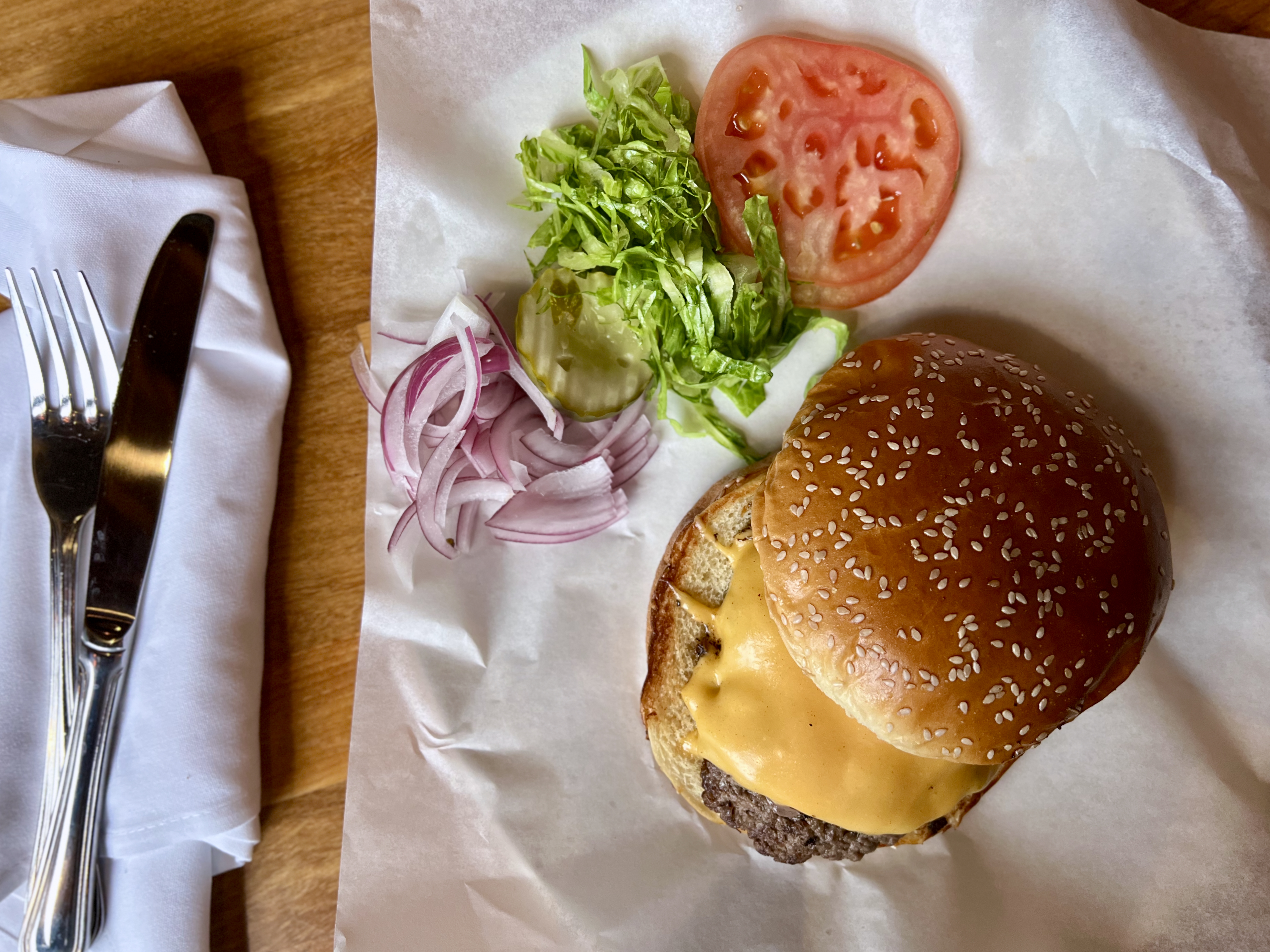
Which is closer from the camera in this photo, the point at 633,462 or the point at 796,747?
the point at 796,747

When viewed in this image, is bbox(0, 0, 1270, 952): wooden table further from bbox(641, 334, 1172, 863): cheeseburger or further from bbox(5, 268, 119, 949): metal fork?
bbox(641, 334, 1172, 863): cheeseburger

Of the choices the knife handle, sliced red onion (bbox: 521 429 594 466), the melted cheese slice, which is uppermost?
sliced red onion (bbox: 521 429 594 466)

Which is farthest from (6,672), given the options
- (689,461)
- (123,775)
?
(689,461)

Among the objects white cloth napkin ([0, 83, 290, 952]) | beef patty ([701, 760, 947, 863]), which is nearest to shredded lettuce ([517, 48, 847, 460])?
white cloth napkin ([0, 83, 290, 952])

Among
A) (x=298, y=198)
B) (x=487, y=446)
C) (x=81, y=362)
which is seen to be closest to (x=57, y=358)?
(x=81, y=362)

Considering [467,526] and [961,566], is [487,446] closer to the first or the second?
[467,526]

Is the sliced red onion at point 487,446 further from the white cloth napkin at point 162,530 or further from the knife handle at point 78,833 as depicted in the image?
the knife handle at point 78,833
